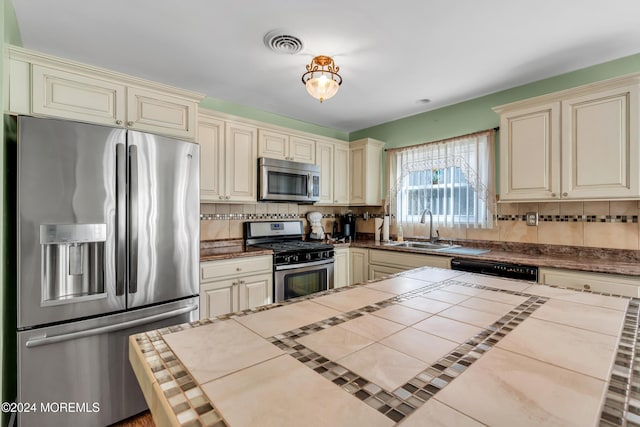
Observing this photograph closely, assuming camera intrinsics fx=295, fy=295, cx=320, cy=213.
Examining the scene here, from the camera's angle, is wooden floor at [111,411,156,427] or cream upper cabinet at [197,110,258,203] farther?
cream upper cabinet at [197,110,258,203]

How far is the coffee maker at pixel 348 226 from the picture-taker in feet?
13.4

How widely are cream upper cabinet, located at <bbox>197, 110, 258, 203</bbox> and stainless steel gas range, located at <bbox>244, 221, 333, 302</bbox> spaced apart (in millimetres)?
473

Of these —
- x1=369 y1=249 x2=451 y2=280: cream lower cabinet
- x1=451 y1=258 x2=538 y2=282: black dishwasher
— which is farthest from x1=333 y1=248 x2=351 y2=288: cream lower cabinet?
x1=451 y1=258 x2=538 y2=282: black dishwasher

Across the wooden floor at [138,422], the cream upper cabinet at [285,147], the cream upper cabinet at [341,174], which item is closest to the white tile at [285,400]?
the wooden floor at [138,422]

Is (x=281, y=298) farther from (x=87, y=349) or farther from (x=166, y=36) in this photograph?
(x=166, y=36)

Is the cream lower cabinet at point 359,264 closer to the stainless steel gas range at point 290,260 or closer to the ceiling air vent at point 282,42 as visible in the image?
the stainless steel gas range at point 290,260

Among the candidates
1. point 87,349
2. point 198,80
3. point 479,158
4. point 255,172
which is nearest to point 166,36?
point 198,80

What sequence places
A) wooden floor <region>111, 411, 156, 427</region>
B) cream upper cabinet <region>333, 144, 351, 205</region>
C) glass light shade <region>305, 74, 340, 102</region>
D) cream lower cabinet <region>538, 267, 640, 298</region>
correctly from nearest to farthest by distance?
wooden floor <region>111, 411, 156, 427</region> → cream lower cabinet <region>538, 267, 640, 298</region> → glass light shade <region>305, 74, 340, 102</region> → cream upper cabinet <region>333, 144, 351, 205</region>

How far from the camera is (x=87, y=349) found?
66.9 inches

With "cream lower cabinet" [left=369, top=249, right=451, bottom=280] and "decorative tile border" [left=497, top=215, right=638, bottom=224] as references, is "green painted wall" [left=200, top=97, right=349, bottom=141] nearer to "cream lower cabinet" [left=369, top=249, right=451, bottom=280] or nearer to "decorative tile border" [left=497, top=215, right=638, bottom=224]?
"cream lower cabinet" [left=369, top=249, right=451, bottom=280]

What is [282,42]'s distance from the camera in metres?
2.12

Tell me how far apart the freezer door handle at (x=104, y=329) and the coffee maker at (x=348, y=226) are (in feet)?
7.76

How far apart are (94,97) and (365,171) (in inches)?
114

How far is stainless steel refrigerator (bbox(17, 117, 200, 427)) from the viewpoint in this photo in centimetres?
155
